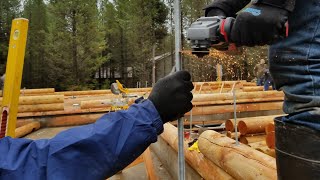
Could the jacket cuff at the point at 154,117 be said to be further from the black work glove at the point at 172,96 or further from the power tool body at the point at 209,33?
the power tool body at the point at 209,33

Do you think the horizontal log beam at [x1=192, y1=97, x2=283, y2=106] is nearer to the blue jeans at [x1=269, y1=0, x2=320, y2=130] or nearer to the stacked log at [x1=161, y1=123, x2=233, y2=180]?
the stacked log at [x1=161, y1=123, x2=233, y2=180]

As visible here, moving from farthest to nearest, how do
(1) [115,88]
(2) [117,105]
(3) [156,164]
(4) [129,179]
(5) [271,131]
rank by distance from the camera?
1. (1) [115,88]
2. (2) [117,105]
3. (3) [156,164]
4. (4) [129,179]
5. (5) [271,131]

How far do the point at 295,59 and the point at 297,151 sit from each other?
1.15ft

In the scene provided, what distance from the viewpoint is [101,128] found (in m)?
1.22

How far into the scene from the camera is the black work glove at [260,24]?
1.08 m

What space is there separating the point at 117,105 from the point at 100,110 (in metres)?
2.59

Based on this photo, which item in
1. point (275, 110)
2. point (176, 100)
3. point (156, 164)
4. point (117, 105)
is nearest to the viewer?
point (176, 100)

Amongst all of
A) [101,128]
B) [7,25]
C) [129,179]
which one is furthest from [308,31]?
[7,25]

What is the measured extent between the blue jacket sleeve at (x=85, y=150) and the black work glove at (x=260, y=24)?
1.58 feet

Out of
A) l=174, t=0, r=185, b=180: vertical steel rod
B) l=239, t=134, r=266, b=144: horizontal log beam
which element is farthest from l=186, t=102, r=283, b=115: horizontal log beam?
l=174, t=0, r=185, b=180: vertical steel rod

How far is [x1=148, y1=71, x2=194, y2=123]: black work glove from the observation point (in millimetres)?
1333

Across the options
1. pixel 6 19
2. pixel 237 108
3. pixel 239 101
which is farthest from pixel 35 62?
pixel 237 108

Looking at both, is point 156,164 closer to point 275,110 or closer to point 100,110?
point 100,110

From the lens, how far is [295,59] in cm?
118
